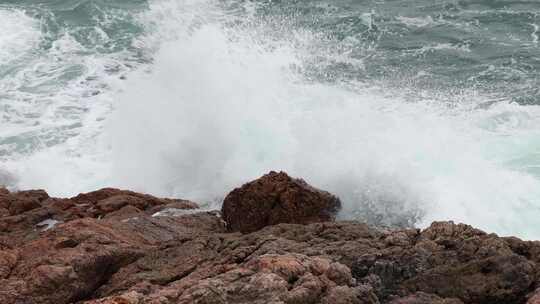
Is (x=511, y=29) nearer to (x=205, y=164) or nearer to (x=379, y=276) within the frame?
(x=205, y=164)

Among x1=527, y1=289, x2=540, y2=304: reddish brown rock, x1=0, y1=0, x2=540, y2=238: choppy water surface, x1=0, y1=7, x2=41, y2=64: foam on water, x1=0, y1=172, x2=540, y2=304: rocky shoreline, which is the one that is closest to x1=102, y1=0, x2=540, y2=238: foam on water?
x1=0, y1=0, x2=540, y2=238: choppy water surface

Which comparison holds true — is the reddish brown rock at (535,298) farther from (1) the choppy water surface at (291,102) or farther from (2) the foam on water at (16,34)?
(2) the foam on water at (16,34)

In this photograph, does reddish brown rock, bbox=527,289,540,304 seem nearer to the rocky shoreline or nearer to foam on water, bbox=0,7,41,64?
the rocky shoreline

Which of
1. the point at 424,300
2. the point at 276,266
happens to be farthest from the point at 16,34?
the point at 424,300

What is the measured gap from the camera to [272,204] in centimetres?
1273

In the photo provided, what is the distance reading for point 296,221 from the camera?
12.6m

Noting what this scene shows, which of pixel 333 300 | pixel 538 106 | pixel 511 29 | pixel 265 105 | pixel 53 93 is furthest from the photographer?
pixel 511 29

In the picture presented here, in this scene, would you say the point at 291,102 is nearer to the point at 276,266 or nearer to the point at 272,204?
the point at 272,204

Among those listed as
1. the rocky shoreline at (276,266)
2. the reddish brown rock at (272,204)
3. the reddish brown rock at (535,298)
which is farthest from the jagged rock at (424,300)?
the reddish brown rock at (272,204)

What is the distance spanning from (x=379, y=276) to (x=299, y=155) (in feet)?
34.3

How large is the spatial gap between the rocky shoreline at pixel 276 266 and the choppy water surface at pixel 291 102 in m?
6.08

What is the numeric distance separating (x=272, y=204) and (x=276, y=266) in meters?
5.49


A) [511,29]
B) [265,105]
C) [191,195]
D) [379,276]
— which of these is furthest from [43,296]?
[511,29]

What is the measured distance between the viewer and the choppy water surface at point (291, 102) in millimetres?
16750
